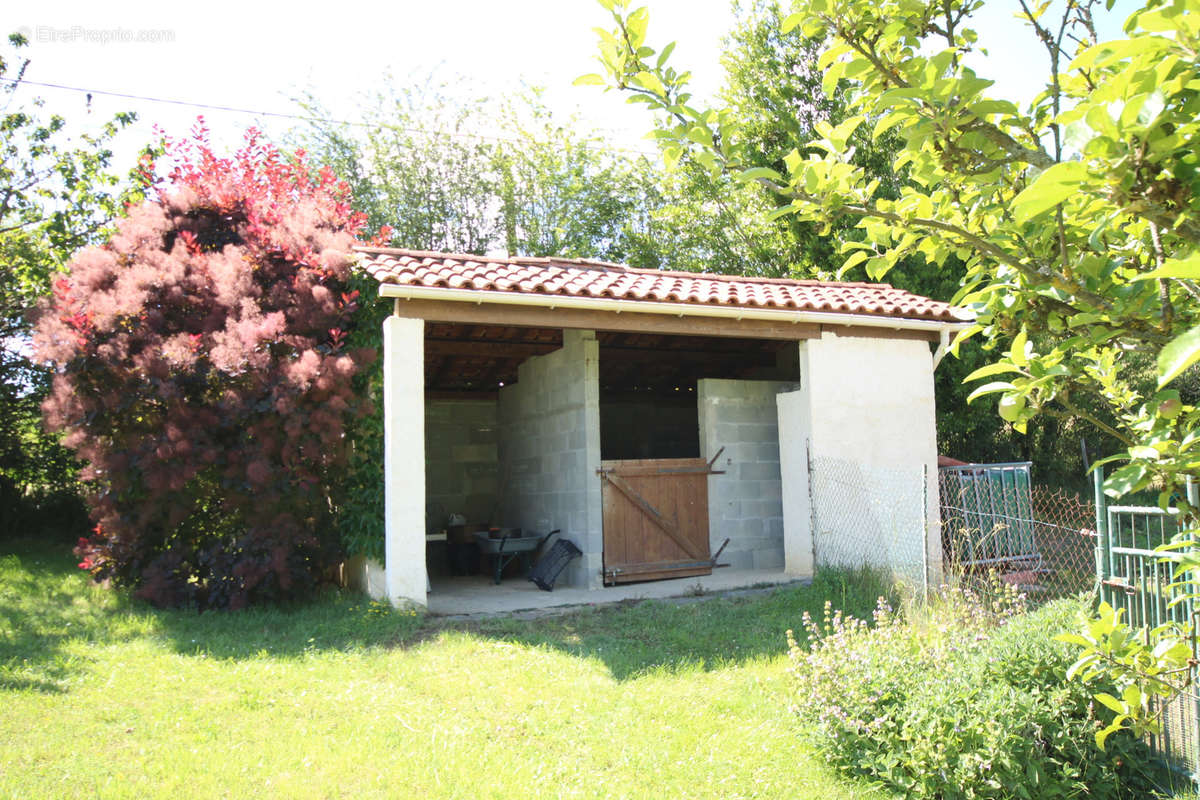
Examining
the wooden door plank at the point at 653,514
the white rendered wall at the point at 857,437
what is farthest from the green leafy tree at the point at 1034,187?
the wooden door plank at the point at 653,514

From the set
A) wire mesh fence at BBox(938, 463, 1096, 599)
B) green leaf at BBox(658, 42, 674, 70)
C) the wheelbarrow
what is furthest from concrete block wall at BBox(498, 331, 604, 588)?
green leaf at BBox(658, 42, 674, 70)

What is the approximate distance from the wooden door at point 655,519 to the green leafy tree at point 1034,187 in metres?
7.75

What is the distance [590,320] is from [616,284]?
0.60 meters

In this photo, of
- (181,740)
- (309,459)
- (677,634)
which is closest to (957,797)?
(677,634)

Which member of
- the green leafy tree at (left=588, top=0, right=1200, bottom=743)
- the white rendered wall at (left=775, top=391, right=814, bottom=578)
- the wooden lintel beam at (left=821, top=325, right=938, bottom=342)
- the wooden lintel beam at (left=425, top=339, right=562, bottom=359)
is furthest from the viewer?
the wooden lintel beam at (left=425, top=339, right=562, bottom=359)

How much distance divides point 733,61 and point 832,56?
59.1 feet

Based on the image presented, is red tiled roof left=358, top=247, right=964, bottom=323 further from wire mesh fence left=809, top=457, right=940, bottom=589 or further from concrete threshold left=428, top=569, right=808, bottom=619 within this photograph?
concrete threshold left=428, top=569, right=808, bottom=619

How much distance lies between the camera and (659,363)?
1316cm

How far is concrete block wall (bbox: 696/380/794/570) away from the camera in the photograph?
10.9 m

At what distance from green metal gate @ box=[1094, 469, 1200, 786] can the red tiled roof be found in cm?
461

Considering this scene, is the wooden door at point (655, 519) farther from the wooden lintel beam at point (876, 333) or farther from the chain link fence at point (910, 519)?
the wooden lintel beam at point (876, 333)

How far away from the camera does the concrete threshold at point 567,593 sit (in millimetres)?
8477

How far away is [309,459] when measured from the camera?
324 inches

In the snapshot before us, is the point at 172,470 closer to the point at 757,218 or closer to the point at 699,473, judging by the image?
the point at 699,473
